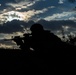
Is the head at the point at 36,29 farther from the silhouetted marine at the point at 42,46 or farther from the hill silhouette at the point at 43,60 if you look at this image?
the hill silhouette at the point at 43,60

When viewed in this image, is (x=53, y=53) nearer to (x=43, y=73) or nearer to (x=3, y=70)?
(x=43, y=73)

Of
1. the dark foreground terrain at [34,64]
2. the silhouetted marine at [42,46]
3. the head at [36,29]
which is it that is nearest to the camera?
the dark foreground terrain at [34,64]

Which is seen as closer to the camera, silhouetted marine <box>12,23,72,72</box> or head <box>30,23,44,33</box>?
silhouetted marine <box>12,23,72,72</box>

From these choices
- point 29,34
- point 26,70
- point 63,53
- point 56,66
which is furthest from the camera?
point 29,34

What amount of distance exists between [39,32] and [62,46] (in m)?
4.01

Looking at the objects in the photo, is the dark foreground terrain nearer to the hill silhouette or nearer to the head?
the hill silhouette

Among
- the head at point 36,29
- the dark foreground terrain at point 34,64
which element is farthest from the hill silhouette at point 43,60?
the head at point 36,29

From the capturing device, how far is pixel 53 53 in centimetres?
1789

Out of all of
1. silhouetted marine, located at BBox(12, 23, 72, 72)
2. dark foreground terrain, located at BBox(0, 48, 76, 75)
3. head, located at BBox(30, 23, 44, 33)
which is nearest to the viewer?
dark foreground terrain, located at BBox(0, 48, 76, 75)

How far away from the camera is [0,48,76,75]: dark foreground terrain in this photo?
48.0ft

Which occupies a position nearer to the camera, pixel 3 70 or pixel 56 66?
pixel 3 70

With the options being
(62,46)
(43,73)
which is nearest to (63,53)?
(62,46)

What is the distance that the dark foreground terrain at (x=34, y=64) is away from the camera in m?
14.6

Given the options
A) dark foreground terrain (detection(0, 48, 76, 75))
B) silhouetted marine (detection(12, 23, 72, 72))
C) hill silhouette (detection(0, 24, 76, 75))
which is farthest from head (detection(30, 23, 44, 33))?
dark foreground terrain (detection(0, 48, 76, 75))
